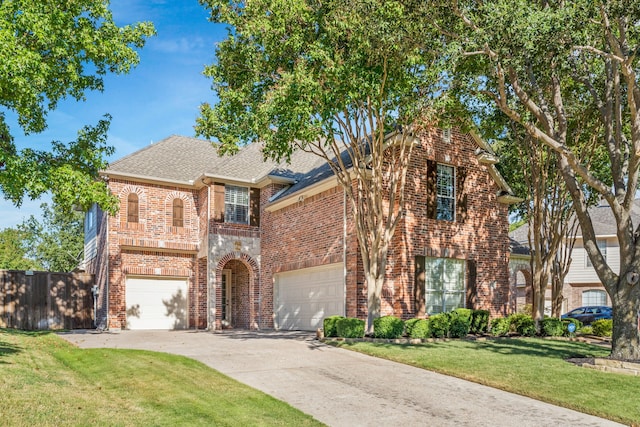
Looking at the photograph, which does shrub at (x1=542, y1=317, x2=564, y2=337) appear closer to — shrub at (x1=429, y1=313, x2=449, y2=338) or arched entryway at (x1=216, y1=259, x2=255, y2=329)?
shrub at (x1=429, y1=313, x2=449, y2=338)

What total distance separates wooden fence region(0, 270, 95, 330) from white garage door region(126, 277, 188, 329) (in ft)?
6.87

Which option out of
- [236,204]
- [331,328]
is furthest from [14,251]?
[331,328]

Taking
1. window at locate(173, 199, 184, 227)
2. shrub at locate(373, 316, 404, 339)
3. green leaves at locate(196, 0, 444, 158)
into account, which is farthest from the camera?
window at locate(173, 199, 184, 227)

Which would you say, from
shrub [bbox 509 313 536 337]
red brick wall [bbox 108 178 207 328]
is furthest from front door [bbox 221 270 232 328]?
shrub [bbox 509 313 536 337]

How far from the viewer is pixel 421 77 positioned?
13.6 m

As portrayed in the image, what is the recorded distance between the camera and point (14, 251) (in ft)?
158

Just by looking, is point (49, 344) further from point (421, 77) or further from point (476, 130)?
point (476, 130)

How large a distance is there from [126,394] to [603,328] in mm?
16954

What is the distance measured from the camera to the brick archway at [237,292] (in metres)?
23.2

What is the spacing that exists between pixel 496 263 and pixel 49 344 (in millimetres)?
15043

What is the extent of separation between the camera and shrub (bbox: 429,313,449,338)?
16.1 meters

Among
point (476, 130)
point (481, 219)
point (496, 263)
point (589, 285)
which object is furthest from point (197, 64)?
point (589, 285)

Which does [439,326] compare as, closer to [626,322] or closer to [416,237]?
[416,237]

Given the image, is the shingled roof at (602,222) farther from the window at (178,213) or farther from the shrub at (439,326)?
the window at (178,213)
